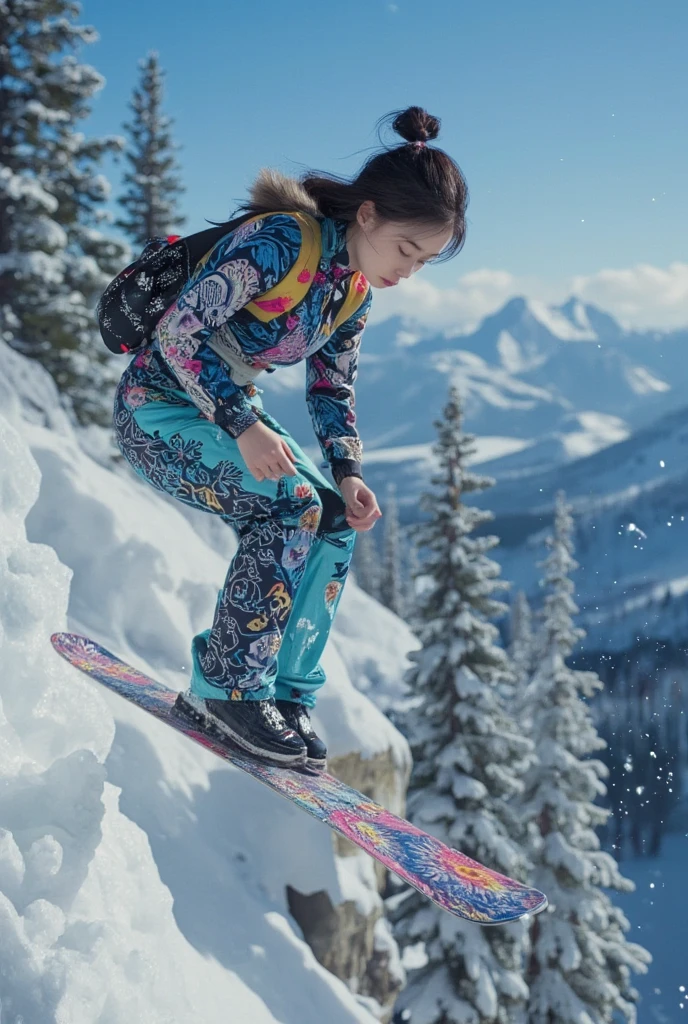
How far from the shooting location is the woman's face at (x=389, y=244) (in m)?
2.91

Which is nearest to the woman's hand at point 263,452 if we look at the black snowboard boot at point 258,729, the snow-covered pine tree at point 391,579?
the black snowboard boot at point 258,729

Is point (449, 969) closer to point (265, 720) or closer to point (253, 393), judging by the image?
point (265, 720)

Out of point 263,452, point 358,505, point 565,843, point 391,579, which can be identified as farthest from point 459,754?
point 391,579

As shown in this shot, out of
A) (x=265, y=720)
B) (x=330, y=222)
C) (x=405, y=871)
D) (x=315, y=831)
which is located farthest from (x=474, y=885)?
(x=315, y=831)

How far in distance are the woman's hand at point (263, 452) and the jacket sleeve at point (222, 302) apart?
0.03 m

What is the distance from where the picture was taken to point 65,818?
8.31ft

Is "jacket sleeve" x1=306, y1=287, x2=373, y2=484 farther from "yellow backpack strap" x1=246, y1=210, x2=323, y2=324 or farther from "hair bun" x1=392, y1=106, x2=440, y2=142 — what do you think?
"hair bun" x1=392, y1=106, x2=440, y2=142

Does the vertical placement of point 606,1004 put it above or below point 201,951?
below

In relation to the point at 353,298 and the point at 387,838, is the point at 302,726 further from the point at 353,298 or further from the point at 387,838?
the point at 353,298

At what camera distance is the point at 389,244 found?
2.94 m

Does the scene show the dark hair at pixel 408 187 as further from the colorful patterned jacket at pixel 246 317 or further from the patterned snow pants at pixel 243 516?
the patterned snow pants at pixel 243 516

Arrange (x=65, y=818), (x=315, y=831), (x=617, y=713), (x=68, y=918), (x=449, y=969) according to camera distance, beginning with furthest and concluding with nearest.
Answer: (x=617, y=713) → (x=449, y=969) → (x=315, y=831) → (x=65, y=818) → (x=68, y=918)

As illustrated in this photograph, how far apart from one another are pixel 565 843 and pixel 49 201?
630 inches

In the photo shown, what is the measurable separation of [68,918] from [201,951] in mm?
1541
